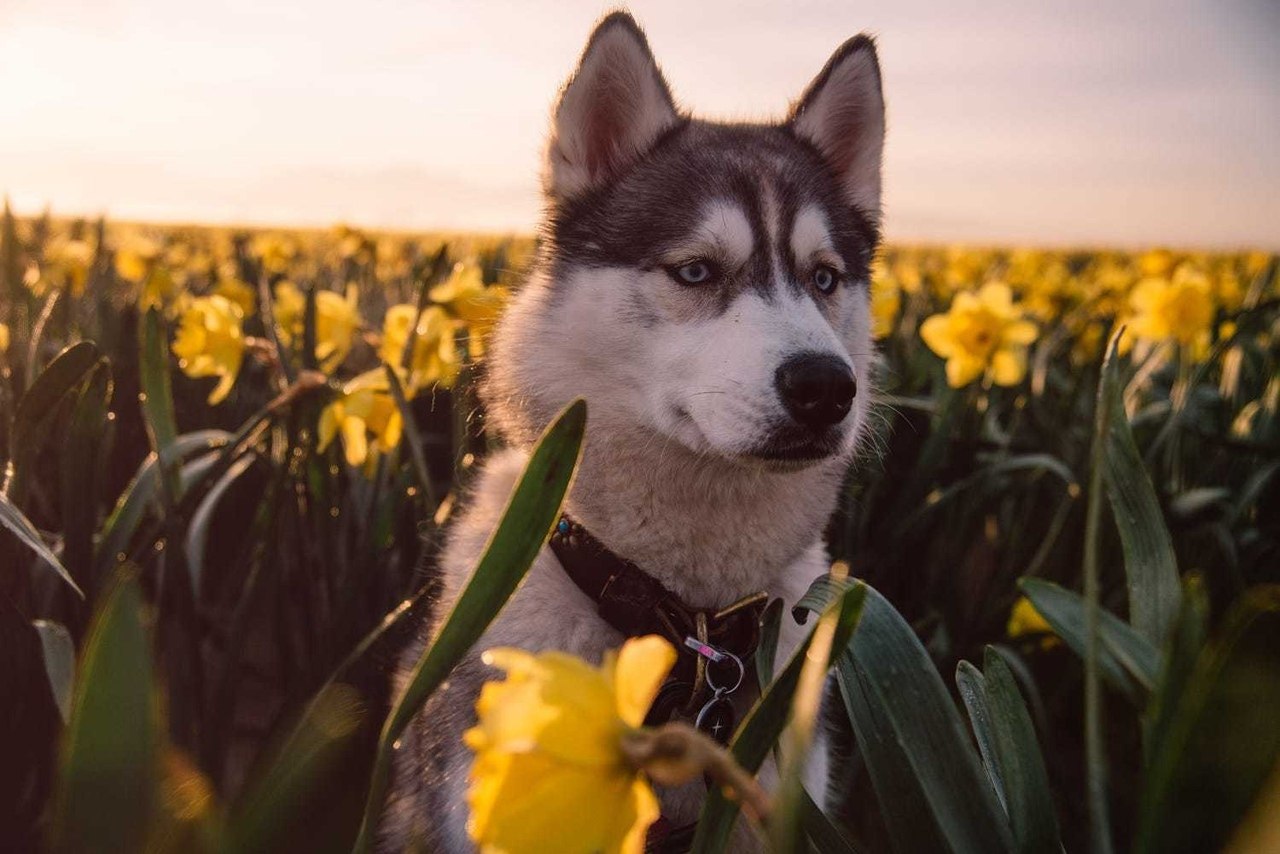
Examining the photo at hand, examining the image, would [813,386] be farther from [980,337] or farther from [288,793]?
[980,337]

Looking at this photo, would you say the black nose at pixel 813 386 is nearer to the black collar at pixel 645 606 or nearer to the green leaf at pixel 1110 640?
the black collar at pixel 645 606

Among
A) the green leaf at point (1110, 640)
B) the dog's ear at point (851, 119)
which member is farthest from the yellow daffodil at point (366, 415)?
the green leaf at point (1110, 640)

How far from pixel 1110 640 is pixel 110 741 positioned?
3.32ft

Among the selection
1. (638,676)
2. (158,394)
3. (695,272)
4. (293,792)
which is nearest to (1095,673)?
(638,676)

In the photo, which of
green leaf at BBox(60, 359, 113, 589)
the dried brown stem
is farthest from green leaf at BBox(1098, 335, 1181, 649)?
green leaf at BBox(60, 359, 113, 589)

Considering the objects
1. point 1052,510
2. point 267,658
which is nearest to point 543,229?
point 267,658

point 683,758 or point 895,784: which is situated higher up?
point 683,758

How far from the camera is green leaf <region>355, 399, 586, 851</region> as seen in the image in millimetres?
765

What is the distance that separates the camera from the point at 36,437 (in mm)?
1797

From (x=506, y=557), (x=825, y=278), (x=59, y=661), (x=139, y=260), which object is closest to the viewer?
(x=506, y=557)

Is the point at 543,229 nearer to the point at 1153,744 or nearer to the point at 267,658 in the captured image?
the point at 267,658

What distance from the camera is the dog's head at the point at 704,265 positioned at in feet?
5.74

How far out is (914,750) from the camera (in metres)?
0.88

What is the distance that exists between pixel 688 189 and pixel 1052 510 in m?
1.96
